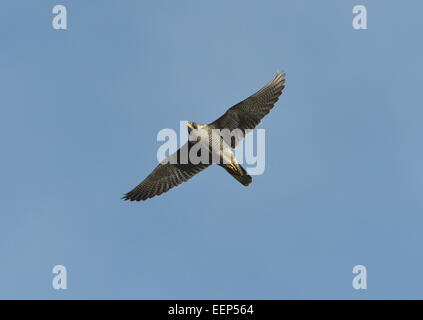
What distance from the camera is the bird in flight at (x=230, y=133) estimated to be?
1733 centimetres

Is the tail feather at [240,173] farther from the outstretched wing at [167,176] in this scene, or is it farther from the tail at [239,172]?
the outstretched wing at [167,176]

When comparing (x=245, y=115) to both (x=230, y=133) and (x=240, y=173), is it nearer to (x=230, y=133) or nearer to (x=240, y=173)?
(x=230, y=133)

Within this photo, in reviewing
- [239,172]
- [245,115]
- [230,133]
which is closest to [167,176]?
[230,133]

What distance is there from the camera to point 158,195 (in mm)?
19125

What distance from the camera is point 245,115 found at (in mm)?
17859

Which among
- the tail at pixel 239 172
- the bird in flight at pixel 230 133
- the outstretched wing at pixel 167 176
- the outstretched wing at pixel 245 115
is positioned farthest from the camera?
the outstretched wing at pixel 167 176

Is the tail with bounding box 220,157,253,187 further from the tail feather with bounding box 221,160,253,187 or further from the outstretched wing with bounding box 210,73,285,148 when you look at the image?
the outstretched wing with bounding box 210,73,285,148

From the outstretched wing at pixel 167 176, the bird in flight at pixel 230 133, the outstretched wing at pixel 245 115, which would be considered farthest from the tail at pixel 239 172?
the outstretched wing at pixel 167 176
